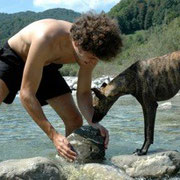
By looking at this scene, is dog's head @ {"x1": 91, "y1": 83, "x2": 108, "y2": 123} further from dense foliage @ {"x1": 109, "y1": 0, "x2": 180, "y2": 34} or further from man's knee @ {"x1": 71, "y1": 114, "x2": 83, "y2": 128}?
dense foliage @ {"x1": 109, "y1": 0, "x2": 180, "y2": 34}

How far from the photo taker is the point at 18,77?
5.00 meters

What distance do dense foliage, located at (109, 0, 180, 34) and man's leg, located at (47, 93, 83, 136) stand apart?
371 ft

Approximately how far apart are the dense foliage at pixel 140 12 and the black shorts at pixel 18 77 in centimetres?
11333

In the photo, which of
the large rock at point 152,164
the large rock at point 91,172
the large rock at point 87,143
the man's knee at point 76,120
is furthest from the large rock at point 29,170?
the large rock at point 152,164

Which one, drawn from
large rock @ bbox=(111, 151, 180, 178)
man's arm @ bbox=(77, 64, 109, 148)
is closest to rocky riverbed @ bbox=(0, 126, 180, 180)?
large rock @ bbox=(111, 151, 180, 178)

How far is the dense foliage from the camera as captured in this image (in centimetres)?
12106

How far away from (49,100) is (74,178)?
3.66ft

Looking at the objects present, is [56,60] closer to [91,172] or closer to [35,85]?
[35,85]

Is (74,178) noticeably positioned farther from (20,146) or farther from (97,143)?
(20,146)

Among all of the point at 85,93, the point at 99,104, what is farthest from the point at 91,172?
the point at 99,104

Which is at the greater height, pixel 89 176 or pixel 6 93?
pixel 6 93

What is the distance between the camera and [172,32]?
4566cm

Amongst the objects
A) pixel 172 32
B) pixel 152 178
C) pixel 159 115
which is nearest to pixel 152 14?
pixel 172 32

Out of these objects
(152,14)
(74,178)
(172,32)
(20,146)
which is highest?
(74,178)
